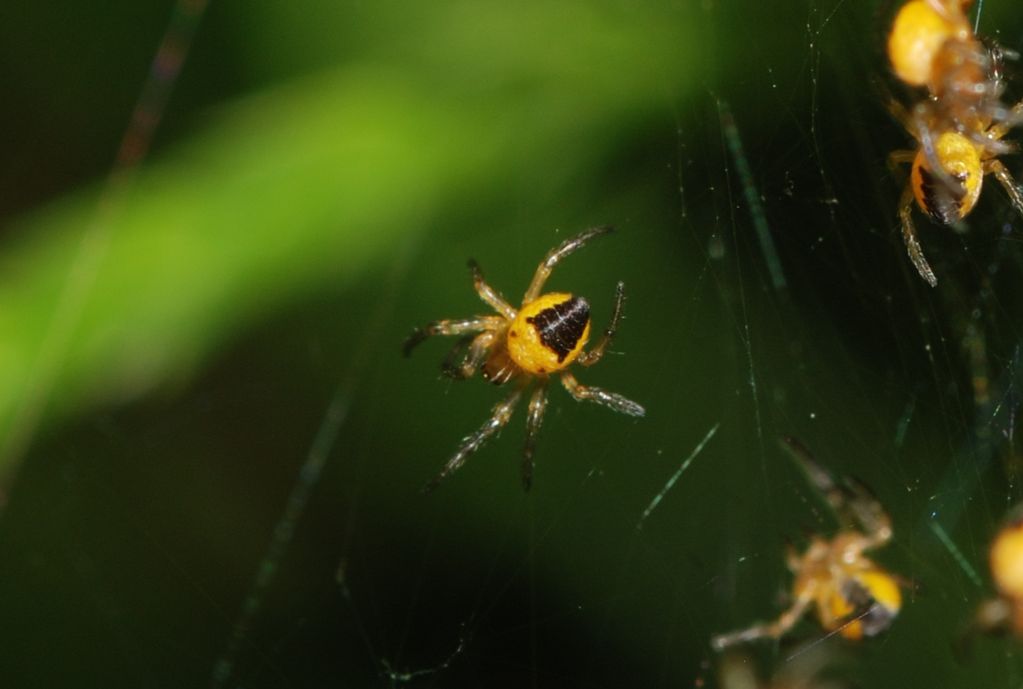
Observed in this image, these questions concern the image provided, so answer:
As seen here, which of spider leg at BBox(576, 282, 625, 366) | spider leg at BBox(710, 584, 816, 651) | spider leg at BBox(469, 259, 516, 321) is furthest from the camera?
spider leg at BBox(469, 259, 516, 321)

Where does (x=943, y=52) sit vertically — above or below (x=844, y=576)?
above

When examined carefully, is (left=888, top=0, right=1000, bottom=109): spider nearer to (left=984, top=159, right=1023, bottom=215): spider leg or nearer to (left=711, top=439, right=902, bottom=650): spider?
(left=984, top=159, right=1023, bottom=215): spider leg

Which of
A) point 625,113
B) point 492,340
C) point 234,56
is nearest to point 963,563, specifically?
point 492,340

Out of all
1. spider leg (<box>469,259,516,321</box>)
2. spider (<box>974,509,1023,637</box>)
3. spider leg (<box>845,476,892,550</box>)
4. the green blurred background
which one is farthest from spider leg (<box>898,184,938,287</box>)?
spider leg (<box>469,259,516,321</box>)

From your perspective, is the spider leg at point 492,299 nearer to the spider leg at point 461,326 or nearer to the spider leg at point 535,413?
the spider leg at point 461,326

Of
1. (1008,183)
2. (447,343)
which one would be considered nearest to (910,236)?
(1008,183)

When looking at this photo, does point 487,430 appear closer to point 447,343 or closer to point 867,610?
point 447,343

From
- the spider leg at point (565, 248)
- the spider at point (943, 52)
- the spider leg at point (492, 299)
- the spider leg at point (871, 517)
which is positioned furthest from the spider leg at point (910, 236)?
the spider leg at point (492, 299)
